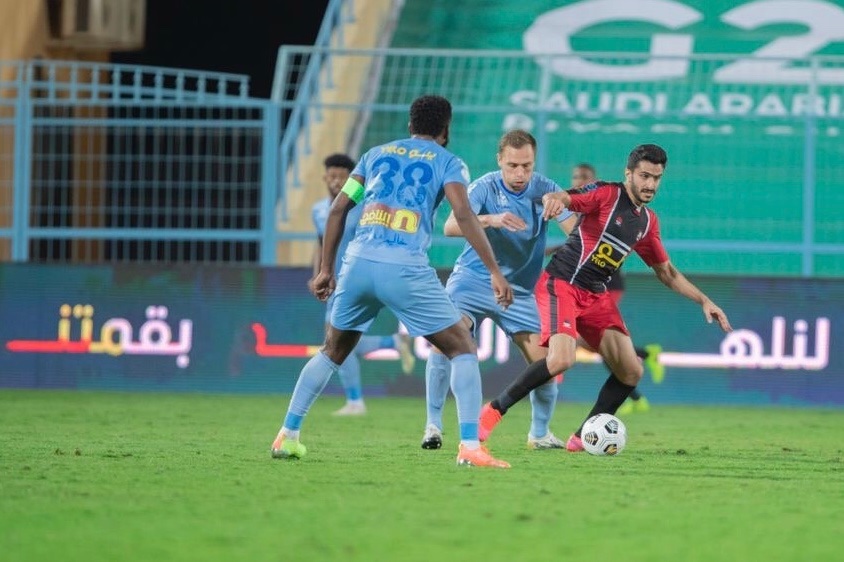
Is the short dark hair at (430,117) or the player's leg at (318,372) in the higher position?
the short dark hair at (430,117)

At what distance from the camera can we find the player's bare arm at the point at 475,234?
8250mm

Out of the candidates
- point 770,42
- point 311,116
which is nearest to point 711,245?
point 311,116

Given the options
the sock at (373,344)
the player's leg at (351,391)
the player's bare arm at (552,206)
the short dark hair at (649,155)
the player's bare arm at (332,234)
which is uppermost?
the short dark hair at (649,155)

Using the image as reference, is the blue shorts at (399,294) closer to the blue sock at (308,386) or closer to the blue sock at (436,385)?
the blue sock at (308,386)

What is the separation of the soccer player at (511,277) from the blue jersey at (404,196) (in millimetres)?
1447

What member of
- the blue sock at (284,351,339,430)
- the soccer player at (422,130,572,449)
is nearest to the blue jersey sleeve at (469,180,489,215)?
the soccer player at (422,130,572,449)

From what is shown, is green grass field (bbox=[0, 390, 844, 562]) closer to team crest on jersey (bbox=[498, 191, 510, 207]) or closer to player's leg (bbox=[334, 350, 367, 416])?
team crest on jersey (bbox=[498, 191, 510, 207])

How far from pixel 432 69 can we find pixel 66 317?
516 cm

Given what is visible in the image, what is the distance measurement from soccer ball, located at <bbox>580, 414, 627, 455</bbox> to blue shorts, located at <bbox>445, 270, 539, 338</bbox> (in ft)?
3.02

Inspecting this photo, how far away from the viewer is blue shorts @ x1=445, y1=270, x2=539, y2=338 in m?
10.2

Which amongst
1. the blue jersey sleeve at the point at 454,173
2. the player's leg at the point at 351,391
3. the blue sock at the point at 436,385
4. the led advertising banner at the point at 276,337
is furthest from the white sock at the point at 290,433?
the led advertising banner at the point at 276,337

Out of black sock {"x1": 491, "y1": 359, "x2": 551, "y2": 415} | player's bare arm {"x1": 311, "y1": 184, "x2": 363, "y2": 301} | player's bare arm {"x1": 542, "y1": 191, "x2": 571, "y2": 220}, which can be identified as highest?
player's bare arm {"x1": 542, "y1": 191, "x2": 571, "y2": 220}

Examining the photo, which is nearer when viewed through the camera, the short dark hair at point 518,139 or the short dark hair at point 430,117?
the short dark hair at point 430,117

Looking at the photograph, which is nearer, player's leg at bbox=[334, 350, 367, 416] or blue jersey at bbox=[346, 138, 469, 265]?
blue jersey at bbox=[346, 138, 469, 265]
